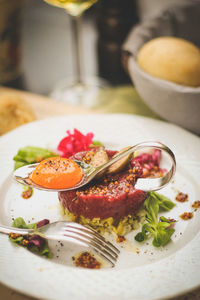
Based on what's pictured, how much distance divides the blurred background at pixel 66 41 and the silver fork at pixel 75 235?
1992mm

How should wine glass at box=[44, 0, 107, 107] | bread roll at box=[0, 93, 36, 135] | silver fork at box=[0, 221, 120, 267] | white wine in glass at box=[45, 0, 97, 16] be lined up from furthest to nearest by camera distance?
wine glass at box=[44, 0, 107, 107] → white wine in glass at box=[45, 0, 97, 16] → bread roll at box=[0, 93, 36, 135] → silver fork at box=[0, 221, 120, 267]

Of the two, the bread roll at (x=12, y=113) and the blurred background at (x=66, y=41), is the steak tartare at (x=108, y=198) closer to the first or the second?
A: the bread roll at (x=12, y=113)

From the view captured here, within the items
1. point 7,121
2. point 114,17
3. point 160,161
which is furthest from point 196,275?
point 114,17

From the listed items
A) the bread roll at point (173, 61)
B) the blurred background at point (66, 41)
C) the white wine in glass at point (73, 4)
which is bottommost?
the blurred background at point (66, 41)

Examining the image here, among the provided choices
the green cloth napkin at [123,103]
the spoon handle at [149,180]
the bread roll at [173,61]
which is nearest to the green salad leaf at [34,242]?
the spoon handle at [149,180]

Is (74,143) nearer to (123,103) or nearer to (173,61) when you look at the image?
(173,61)

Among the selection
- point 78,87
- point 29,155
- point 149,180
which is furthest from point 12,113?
point 149,180

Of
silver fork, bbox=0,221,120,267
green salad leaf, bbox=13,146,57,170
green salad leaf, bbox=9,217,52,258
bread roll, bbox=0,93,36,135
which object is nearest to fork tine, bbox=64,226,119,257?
silver fork, bbox=0,221,120,267

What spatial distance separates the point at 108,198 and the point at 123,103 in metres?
1.35

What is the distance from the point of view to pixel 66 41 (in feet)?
14.1

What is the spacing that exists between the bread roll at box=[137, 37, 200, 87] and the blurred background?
0.65m

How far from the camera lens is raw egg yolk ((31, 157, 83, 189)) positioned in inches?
63.6

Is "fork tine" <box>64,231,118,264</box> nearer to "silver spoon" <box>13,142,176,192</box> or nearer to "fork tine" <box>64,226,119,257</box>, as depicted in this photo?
"fork tine" <box>64,226,119,257</box>

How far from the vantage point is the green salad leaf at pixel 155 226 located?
1578 millimetres
